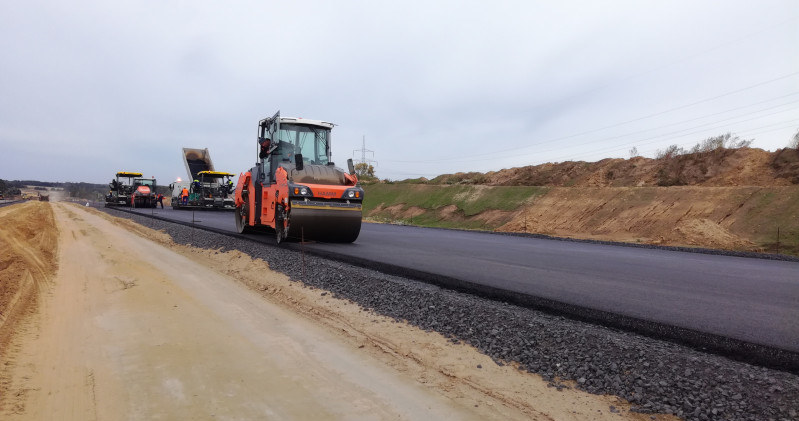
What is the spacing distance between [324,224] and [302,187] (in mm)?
1069

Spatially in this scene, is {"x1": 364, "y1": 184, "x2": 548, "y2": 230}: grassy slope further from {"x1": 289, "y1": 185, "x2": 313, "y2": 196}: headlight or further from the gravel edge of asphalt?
the gravel edge of asphalt

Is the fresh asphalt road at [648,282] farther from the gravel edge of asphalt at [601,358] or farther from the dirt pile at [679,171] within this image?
the dirt pile at [679,171]

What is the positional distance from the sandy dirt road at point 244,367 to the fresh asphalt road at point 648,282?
6.73ft

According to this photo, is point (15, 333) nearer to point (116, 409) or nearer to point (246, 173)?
point (116, 409)

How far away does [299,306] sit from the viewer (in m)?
5.71

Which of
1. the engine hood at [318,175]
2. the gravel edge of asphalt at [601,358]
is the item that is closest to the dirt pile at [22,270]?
the gravel edge of asphalt at [601,358]

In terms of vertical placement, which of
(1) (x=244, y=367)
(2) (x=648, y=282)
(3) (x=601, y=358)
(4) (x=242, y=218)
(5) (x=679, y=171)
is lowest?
(1) (x=244, y=367)

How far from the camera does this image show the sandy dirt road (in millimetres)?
2936

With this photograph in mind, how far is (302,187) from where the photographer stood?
962 centimetres

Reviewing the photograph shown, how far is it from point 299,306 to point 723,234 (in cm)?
1719

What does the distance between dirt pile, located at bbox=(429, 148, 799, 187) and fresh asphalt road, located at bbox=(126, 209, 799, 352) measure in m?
16.1

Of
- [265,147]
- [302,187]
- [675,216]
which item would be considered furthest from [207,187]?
[675,216]

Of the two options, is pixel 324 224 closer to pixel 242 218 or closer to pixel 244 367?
pixel 242 218

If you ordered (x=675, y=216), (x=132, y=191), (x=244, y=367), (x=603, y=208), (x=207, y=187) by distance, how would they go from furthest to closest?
(x=132, y=191) → (x=207, y=187) → (x=603, y=208) → (x=675, y=216) → (x=244, y=367)
